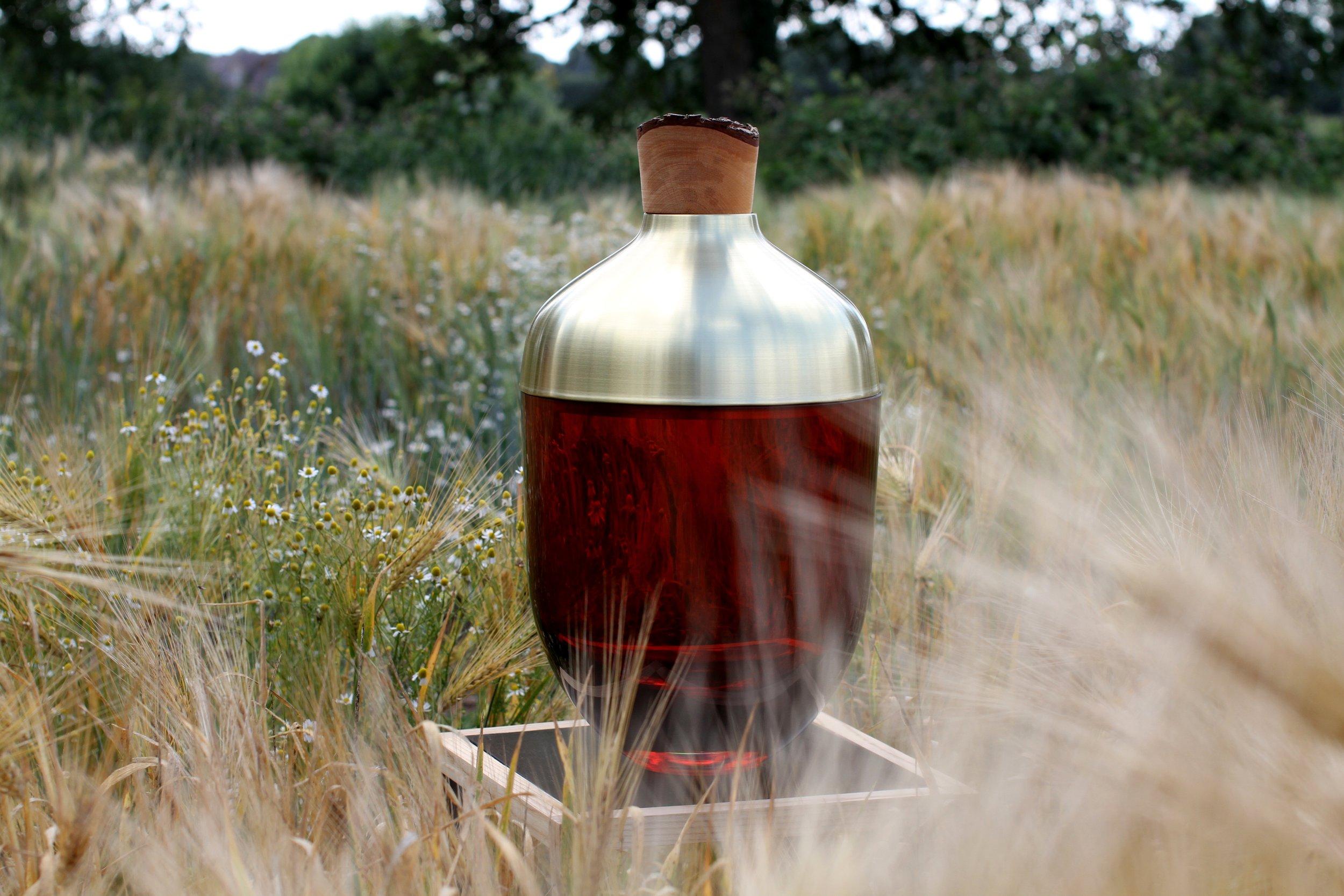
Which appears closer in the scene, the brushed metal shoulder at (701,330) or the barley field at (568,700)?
the barley field at (568,700)

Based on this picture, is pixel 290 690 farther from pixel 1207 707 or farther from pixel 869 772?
pixel 1207 707

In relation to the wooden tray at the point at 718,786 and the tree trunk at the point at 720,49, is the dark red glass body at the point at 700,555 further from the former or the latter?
the tree trunk at the point at 720,49

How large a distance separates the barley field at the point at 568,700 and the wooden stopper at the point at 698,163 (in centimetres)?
45

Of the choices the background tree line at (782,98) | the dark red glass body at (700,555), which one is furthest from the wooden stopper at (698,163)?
the background tree line at (782,98)

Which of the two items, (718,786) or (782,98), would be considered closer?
(718,786)

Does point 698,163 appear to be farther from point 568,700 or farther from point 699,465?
point 568,700

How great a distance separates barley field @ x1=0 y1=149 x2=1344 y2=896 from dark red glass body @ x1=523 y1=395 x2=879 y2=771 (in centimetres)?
12

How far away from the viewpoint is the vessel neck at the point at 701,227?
1215 mm

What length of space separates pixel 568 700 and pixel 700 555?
0.51 meters

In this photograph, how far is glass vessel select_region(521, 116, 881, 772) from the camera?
112 centimetres

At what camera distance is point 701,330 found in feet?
3.68

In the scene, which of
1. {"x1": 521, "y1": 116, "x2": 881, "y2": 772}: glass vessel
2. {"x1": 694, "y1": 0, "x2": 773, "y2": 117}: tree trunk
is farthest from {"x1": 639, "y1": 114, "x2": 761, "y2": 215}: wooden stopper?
{"x1": 694, "y1": 0, "x2": 773, "y2": 117}: tree trunk

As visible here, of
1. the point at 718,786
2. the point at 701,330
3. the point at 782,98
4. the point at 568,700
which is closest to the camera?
the point at 701,330

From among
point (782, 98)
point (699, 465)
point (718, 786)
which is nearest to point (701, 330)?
point (699, 465)
